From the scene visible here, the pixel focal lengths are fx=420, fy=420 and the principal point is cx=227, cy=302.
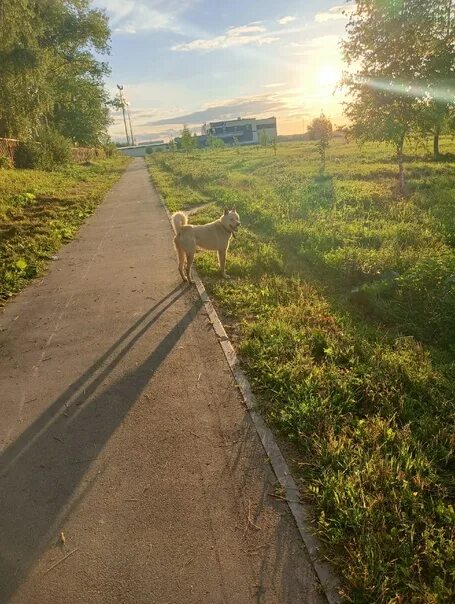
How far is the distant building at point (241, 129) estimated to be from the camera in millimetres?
142875

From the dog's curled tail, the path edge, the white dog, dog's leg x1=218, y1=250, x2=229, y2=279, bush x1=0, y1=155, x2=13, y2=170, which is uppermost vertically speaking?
bush x1=0, y1=155, x2=13, y2=170

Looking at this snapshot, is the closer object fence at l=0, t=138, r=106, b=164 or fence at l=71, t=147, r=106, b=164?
fence at l=0, t=138, r=106, b=164

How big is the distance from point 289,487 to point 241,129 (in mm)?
152173

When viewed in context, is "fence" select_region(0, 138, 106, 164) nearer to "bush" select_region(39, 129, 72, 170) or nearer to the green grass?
"bush" select_region(39, 129, 72, 170)

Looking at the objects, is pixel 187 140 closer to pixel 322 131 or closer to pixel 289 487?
pixel 322 131

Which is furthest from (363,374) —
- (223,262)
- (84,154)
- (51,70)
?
(84,154)

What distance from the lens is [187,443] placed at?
3863mm

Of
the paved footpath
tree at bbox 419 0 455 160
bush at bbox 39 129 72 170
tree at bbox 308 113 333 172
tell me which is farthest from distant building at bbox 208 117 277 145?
the paved footpath

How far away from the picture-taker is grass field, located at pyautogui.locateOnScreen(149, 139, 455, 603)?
2.68 metres

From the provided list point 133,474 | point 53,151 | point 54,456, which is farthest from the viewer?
point 53,151

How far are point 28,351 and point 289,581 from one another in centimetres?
469

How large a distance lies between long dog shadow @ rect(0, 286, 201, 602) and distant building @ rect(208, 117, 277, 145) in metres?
147

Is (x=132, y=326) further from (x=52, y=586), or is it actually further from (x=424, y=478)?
(x=424, y=478)

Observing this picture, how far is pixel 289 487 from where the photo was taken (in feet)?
10.8
